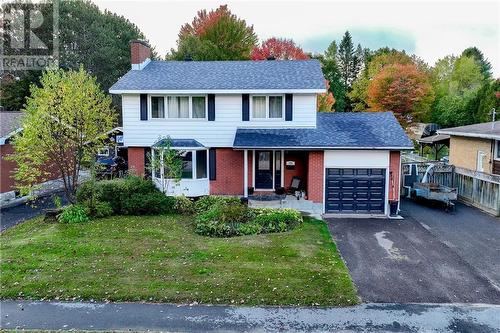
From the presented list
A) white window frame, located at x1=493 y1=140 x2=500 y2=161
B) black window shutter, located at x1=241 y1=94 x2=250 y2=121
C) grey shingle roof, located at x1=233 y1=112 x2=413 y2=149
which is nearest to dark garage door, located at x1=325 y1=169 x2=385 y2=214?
grey shingle roof, located at x1=233 y1=112 x2=413 y2=149

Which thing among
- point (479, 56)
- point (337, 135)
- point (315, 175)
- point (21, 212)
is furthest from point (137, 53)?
point (479, 56)

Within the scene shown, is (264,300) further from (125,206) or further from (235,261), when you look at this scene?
(125,206)

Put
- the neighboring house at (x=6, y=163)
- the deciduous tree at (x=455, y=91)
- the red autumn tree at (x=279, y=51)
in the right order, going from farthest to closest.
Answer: the red autumn tree at (x=279, y=51)
the deciduous tree at (x=455, y=91)
the neighboring house at (x=6, y=163)

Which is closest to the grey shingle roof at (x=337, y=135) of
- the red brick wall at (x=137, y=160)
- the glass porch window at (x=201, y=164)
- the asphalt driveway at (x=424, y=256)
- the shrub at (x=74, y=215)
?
the glass porch window at (x=201, y=164)

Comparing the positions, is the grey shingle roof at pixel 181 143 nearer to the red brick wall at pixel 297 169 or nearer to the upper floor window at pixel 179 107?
the upper floor window at pixel 179 107

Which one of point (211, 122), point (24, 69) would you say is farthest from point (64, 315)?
point (24, 69)
